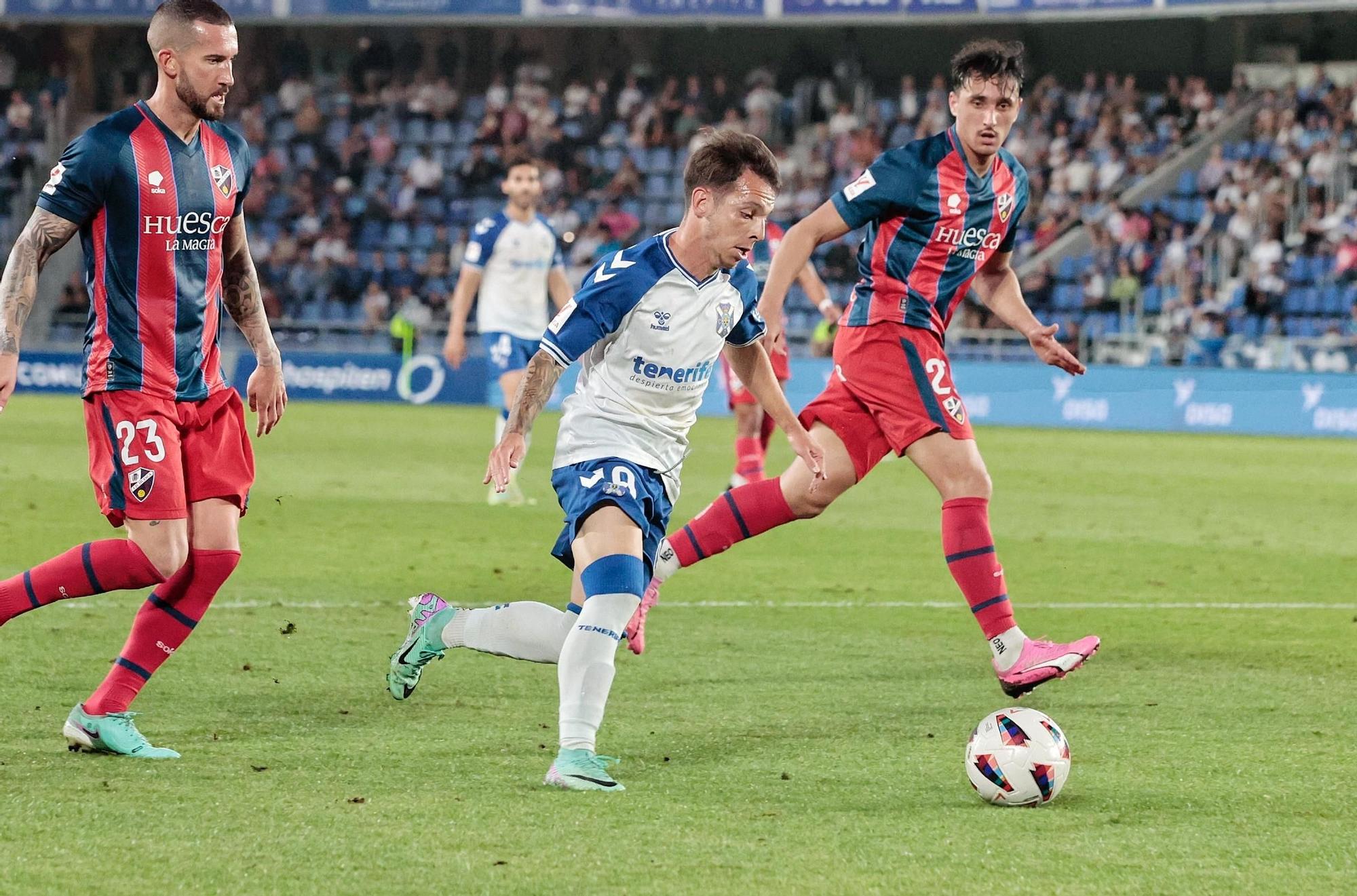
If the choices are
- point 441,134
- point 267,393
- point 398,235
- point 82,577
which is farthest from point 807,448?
point 441,134

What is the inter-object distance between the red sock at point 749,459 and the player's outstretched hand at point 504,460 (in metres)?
7.85

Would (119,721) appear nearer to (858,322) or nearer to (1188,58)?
(858,322)

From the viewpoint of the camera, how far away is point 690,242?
200 inches

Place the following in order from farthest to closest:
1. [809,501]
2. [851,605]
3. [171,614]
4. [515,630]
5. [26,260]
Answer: [851,605], [809,501], [515,630], [171,614], [26,260]

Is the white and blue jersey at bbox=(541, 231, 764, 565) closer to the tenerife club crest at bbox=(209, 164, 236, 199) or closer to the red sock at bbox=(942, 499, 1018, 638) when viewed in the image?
the tenerife club crest at bbox=(209, 164, 236, 199)

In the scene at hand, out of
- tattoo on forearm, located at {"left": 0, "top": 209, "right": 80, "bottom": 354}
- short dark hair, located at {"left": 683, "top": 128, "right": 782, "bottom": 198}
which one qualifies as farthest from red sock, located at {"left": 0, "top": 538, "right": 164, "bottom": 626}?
short dark hair, located at {"left": 683, "top": 128, "right": 782, "bottom": 198}

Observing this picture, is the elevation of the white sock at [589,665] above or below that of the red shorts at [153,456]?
below

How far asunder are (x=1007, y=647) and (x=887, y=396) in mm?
1036

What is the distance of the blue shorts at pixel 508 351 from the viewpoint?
1309 cm

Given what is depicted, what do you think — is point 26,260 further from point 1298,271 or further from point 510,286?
point 1298,271

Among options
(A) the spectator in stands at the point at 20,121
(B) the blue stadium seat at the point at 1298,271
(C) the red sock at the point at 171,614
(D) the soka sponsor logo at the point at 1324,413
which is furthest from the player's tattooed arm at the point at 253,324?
(A) the spectator in stands at the point at 20,121

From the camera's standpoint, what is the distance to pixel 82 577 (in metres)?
5.00

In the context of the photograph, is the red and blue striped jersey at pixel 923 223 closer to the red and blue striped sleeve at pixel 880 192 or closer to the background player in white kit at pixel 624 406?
the red and blue striped sleeve at pixel 880 192

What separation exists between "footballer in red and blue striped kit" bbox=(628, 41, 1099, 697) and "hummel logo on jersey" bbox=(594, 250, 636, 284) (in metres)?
1.27
